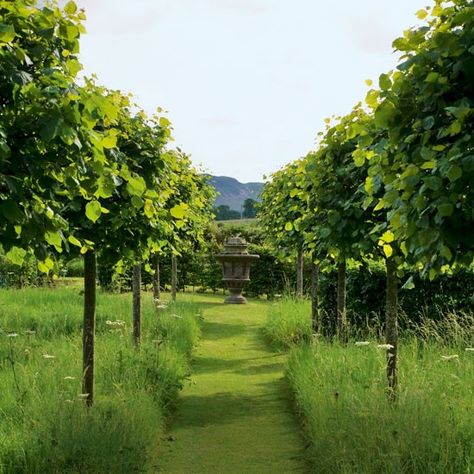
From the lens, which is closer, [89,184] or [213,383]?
[89,184]

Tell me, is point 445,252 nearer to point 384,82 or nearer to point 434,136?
point 434,136

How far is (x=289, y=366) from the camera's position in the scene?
8219 millimetres

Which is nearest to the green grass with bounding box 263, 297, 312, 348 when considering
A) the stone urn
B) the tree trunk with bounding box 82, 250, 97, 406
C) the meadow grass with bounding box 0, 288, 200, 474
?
the meadow grass with bounding box 0, 288, 200, 474

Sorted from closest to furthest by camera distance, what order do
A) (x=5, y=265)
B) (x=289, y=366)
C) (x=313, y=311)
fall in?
(x=289, y=366), (x=313, y=311), (x=5, y=265)

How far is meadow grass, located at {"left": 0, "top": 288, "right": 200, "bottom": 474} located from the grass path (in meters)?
0.24

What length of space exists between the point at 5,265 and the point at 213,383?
12806 mm

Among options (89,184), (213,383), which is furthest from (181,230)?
(89,184)

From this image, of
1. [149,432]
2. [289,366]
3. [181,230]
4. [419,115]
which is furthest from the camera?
[181,230]

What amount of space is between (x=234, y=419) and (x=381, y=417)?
2.33 metres

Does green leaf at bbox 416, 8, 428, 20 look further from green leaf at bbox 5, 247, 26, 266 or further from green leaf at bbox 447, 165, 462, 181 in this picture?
green leaf at bbox 5, 247, 26, 266

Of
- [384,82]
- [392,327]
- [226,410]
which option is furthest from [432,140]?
[226,410]

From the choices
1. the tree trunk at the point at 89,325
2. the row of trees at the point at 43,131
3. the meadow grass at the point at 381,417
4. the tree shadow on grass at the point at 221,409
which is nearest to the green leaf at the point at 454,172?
the row of trees at the point at 43,131

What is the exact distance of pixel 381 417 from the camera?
189 inches

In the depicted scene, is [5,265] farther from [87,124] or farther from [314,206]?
[87,124]
